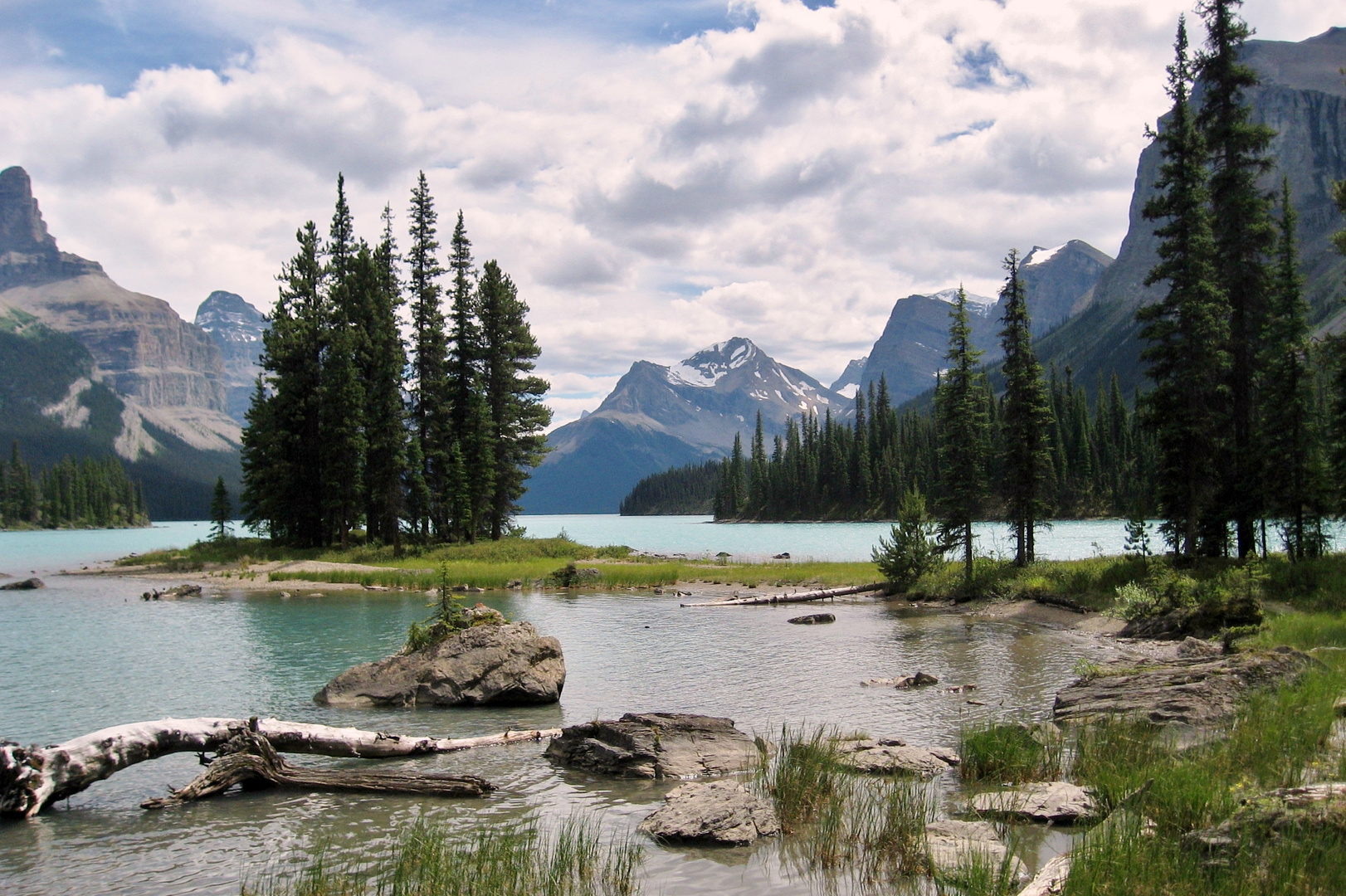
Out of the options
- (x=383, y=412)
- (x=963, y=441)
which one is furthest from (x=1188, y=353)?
(x=383, y=412)

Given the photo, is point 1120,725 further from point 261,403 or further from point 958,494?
point 261,403

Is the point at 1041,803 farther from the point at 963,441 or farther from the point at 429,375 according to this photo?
the point at 429,375

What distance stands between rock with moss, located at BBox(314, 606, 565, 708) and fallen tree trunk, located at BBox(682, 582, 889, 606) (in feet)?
61.3

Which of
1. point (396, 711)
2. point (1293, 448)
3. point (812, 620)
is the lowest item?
point (812, 620)

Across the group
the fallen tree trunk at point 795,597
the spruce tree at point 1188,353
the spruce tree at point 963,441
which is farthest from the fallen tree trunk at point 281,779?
the spruce tree at point 963,441

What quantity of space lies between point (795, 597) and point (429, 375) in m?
33.8

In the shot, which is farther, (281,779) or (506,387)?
(506,387)

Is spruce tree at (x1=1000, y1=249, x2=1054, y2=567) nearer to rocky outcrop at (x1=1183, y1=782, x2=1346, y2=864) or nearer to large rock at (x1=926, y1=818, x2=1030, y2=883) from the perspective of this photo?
large rock at (x1=926, y1=818, x2=1030, y2=883)

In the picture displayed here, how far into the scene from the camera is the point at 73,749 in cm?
1118

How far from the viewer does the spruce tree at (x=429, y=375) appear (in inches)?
2264

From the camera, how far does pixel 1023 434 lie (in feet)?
120

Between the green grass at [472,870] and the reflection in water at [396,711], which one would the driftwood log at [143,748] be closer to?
the reflection in water at [396,711]

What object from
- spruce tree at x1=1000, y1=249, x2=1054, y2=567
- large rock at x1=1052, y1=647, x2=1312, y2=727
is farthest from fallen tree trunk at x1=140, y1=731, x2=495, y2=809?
spruce tree at x1=1000, y1=249, x2=1054, y2=567

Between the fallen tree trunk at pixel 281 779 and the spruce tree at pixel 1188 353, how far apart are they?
2721cm
